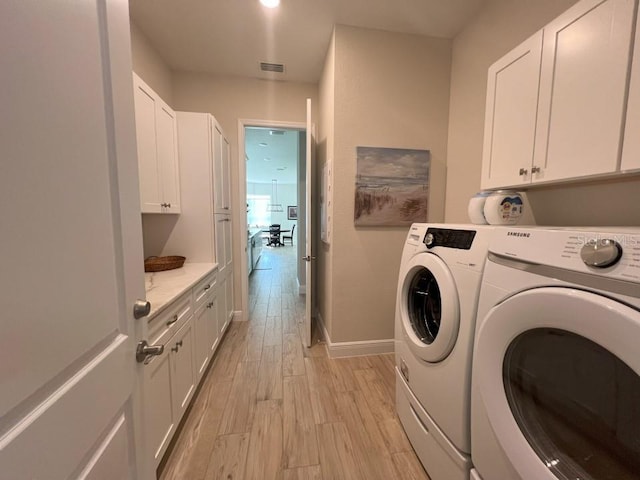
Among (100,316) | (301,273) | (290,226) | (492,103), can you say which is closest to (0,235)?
(100,316)

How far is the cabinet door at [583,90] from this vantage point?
901 mm

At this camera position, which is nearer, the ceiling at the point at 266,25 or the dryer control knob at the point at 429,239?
the dryer control knob at the point at 429,239

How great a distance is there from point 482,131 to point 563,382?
1732mm

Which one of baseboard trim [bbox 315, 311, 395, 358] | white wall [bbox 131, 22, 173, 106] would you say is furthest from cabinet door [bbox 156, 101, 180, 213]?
baseboard trim [bbox 315, 311, 395, 358]

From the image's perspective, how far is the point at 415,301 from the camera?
58.0 inches

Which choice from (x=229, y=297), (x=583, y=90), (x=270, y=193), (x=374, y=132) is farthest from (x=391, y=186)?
(x=270, y=193)

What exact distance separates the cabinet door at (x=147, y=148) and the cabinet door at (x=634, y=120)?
2.26m

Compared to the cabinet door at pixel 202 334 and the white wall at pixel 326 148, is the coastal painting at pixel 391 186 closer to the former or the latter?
the white wall at pixel 326 148

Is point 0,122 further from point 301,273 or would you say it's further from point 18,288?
point 301,273

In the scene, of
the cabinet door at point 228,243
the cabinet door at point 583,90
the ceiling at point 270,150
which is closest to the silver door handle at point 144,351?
the cabinet door at point 583,90

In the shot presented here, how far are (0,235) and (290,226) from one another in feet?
39.2

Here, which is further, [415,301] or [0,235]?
[415,301]

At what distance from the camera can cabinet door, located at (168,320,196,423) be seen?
4.59ft

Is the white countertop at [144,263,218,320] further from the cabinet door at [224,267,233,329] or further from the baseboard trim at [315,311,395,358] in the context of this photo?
the baseboard trim at [315,311,395,358]
